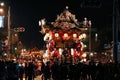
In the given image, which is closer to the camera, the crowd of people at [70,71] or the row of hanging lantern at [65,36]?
the crowd of people at [70,71]

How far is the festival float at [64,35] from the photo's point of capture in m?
52.5

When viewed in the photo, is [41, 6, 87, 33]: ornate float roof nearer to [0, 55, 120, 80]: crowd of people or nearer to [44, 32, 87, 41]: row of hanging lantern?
[44, 32, 87, 41]: row of hanging lantern

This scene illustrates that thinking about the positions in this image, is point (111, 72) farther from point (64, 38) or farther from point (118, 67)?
point (64, 38)

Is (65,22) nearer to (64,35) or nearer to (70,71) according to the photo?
(64,35)

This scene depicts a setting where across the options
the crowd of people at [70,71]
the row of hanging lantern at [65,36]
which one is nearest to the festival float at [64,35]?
the row of hanging lantern at [65,36]

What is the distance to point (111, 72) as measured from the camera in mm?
28062

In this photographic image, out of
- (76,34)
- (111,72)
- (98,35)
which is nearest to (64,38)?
(76,34)

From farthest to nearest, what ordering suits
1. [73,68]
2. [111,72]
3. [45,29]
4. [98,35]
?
[98,35] → [45,29] → [73,68] → [111,72]

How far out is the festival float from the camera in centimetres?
5253

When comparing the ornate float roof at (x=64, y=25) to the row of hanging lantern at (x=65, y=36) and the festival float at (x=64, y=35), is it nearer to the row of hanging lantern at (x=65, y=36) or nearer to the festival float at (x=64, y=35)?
the festival float at (x=64, y=35)

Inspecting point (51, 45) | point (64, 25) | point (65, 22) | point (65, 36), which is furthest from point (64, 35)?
point (51, 45)

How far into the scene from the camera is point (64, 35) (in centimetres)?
5353

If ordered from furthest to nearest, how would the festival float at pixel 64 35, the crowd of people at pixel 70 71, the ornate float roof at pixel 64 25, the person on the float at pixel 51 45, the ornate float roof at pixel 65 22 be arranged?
the ornate float roof at pixel 65 22 → the ornate float roof at pixel 64 25 → the festival float at pixel 64 35 → the person on the float at pixel 51 45 → the crowd of people at pixel 70 71

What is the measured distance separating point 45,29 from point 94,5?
24.3m
